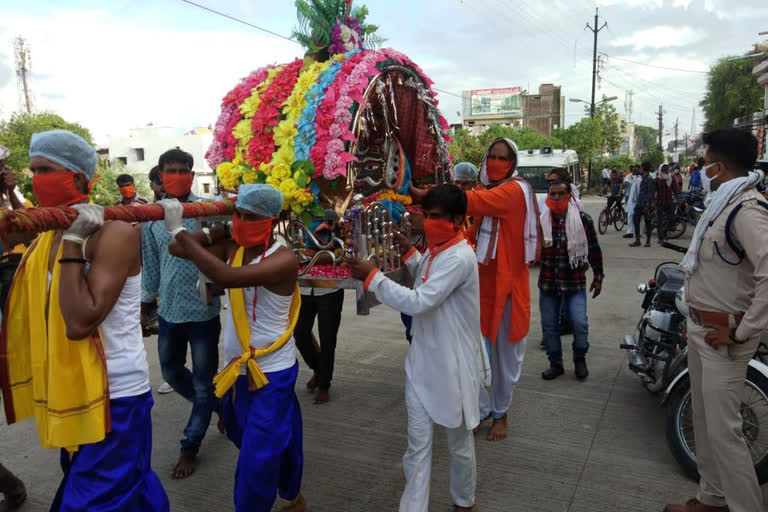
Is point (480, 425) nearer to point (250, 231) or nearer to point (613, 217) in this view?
point (250, 231)

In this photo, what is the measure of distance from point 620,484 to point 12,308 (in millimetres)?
3334

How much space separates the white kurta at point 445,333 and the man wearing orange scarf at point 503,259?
94 centimetres

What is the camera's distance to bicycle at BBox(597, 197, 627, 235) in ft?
54.0

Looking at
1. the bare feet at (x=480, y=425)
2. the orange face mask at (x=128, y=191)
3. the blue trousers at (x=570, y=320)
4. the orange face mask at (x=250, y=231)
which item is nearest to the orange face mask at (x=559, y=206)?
the blue trousers at (x=570, y=320)

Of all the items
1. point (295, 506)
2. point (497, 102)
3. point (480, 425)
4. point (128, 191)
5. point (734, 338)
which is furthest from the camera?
point (497, 102)

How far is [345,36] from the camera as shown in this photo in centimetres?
429

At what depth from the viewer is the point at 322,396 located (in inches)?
183

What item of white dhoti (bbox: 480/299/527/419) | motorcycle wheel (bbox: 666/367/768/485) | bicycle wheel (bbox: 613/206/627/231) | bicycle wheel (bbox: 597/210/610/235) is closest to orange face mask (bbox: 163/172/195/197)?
white dhoti (bbox: 480/299/527/419)

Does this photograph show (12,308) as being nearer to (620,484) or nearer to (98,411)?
(98,411)

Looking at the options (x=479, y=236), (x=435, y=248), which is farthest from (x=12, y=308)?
(x=479, y=236)

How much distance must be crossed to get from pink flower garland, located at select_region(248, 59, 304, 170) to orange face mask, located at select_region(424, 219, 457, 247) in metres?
1.63

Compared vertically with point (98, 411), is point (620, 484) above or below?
below

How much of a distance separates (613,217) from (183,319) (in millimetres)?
15576

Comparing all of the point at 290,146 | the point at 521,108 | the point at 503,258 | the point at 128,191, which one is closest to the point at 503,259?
the point at 503,258
